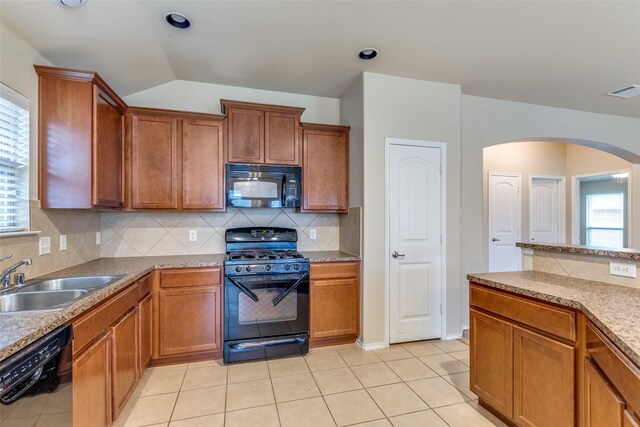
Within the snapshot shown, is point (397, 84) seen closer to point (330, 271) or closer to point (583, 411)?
point (330, 271)

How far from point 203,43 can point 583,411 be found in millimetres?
3258

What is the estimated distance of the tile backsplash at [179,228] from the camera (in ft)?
10.1

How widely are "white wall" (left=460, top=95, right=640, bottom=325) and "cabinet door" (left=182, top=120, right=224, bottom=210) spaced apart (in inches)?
105

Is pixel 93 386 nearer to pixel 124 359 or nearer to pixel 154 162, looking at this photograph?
pixel 124 359

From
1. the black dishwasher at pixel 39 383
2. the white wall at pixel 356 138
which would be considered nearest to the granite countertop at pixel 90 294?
the black dishwasher at pixel 39 383

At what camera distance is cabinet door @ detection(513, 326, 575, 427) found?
1.48 metres

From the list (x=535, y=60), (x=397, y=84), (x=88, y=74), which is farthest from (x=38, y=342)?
(x=535, y=60)

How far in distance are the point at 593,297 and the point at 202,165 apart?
2985mm

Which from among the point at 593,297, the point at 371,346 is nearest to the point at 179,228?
the point at 371,346

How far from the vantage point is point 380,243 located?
308cm

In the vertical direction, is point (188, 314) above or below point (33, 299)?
below

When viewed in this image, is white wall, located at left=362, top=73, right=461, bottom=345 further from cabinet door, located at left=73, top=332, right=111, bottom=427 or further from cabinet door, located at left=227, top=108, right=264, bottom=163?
Answer: cabinet door, located at left=73, top=332, right=111, bottom=427

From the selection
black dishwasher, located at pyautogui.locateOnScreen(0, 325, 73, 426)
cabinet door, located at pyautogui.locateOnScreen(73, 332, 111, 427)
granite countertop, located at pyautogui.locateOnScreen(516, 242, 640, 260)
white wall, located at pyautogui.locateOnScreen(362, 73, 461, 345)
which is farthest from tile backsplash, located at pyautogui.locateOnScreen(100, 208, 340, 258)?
granite countertop, located at pyautogui.locateOnScreen(516, 242, 640, 260)

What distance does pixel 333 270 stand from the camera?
3.02 meters
